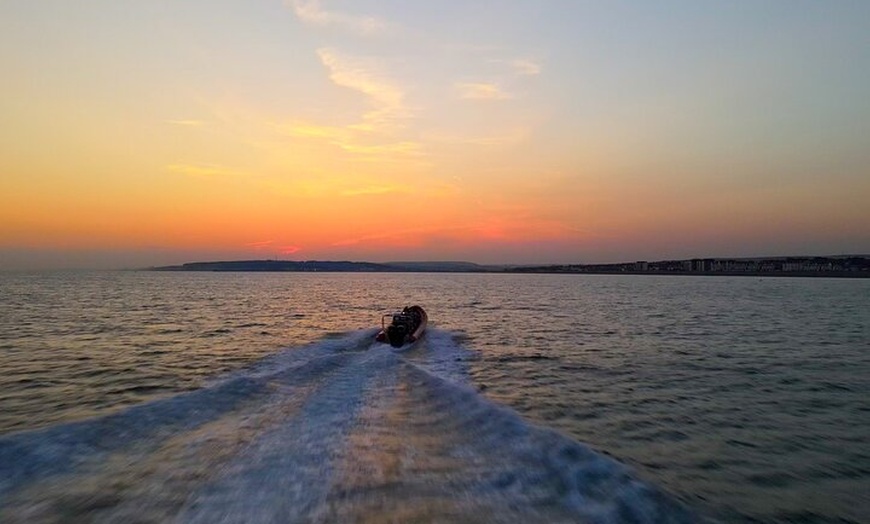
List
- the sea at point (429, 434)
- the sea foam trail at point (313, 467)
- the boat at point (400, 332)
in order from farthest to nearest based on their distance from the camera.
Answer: the boat at point (400, 332) < the sea at point (429, 434) < the sea foam trail at point (313, 467)

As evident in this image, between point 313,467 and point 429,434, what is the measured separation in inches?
127

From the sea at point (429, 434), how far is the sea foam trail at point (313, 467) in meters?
0.05

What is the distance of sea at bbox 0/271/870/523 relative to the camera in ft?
26.7

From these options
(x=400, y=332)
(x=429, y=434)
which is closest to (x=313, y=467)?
(x=429, y=434)

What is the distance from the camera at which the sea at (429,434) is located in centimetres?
813

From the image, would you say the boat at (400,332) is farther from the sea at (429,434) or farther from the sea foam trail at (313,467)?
the sea foam trail at (313,467)

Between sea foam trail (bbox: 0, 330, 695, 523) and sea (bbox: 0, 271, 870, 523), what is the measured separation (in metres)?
0.05

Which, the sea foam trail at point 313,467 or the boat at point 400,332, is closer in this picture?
the sea foam trail at point 313,467

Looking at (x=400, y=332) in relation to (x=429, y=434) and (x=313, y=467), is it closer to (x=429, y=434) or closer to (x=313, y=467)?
(x=429, y=434)

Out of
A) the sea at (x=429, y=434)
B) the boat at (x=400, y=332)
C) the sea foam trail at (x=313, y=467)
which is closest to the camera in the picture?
the sea foam trail at (x=313, y=467)

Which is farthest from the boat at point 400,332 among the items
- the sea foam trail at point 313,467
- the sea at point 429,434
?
the sea foam trail at point 313,467

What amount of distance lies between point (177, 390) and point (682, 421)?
14.5 m

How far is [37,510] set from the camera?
25.0ft

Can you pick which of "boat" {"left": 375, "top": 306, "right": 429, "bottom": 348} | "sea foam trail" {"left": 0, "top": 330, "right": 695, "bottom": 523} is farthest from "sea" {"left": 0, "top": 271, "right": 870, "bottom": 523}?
"boat" {"left": 375, "top": 306, "right": 429, "bottom": 348}
